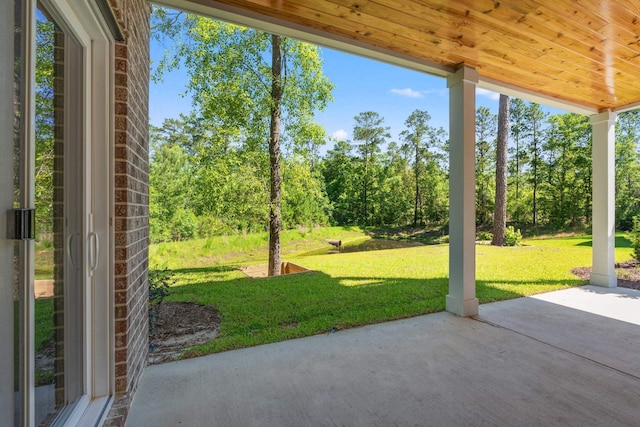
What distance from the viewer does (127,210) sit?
1.94 m

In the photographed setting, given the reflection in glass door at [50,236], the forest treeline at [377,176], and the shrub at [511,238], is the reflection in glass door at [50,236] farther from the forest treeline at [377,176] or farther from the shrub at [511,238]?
the shrub at [511,238]

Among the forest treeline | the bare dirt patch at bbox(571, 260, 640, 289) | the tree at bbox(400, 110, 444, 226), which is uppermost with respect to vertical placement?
the tree at bbox(400, 110, 444, 226)

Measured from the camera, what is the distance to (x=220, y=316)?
12.2ft

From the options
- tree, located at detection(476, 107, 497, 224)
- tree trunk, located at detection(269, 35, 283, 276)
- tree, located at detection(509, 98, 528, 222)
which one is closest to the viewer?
tree trunk, located at detection(269, 35, 283, 276)

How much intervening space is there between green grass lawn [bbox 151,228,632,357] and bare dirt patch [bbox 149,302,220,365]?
0.42ft

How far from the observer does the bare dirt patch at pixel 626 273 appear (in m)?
5.14

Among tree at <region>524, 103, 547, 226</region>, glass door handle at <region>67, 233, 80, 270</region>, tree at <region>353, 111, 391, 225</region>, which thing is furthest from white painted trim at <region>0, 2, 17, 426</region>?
tree at <region>524, 103, 547, 226</region>

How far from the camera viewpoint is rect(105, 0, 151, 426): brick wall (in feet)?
6.20

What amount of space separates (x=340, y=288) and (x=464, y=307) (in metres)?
1.84

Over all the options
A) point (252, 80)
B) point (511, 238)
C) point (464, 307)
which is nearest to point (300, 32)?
point (464, 307)

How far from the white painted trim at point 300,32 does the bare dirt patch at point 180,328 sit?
274 centimetres

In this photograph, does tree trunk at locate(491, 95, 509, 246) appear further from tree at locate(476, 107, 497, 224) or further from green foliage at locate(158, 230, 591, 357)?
tree at locate(476, 107, 497, 224)

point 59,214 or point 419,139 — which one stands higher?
point 419,139

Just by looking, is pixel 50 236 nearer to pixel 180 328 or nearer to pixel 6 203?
pixel 6 203
